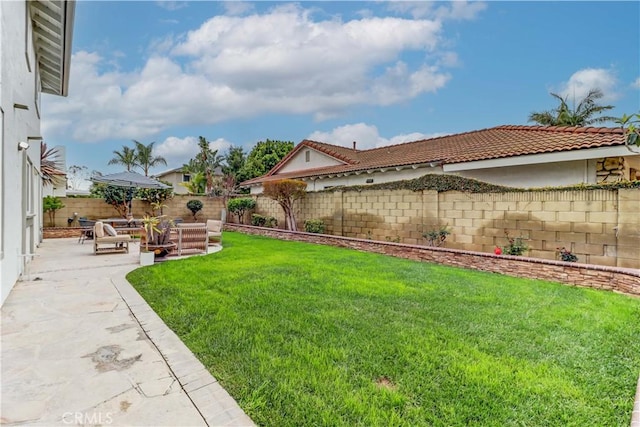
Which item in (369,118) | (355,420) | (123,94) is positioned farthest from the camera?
(369,118)

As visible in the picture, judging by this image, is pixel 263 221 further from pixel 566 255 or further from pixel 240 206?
pixel 566 255

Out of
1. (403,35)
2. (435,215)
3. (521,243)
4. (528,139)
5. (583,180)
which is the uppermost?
(403,35)

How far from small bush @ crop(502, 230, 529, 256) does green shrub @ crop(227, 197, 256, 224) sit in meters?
15.0

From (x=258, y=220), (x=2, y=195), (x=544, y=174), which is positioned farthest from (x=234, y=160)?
(x=2, y=195)

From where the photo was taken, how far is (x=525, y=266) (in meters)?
8.42

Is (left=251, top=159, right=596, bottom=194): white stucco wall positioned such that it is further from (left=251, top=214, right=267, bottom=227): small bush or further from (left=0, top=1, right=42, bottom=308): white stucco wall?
(left=0, top=1, right=42, bottom=308): white stucco wall

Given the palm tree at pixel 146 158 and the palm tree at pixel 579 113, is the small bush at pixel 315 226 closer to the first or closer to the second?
the palm tree at pixel 579 113

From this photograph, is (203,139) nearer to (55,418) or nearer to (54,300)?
(54,300)

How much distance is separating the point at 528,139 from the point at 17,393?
50.2 ft

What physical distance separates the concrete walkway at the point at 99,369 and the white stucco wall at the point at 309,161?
1862 centimetres

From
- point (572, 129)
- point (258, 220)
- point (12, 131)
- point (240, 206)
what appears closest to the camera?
point (12, 131)

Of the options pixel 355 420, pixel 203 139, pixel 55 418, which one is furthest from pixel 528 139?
pixel 203 139

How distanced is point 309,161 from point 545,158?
1767 centimetres

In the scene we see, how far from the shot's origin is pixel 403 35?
12938mm
